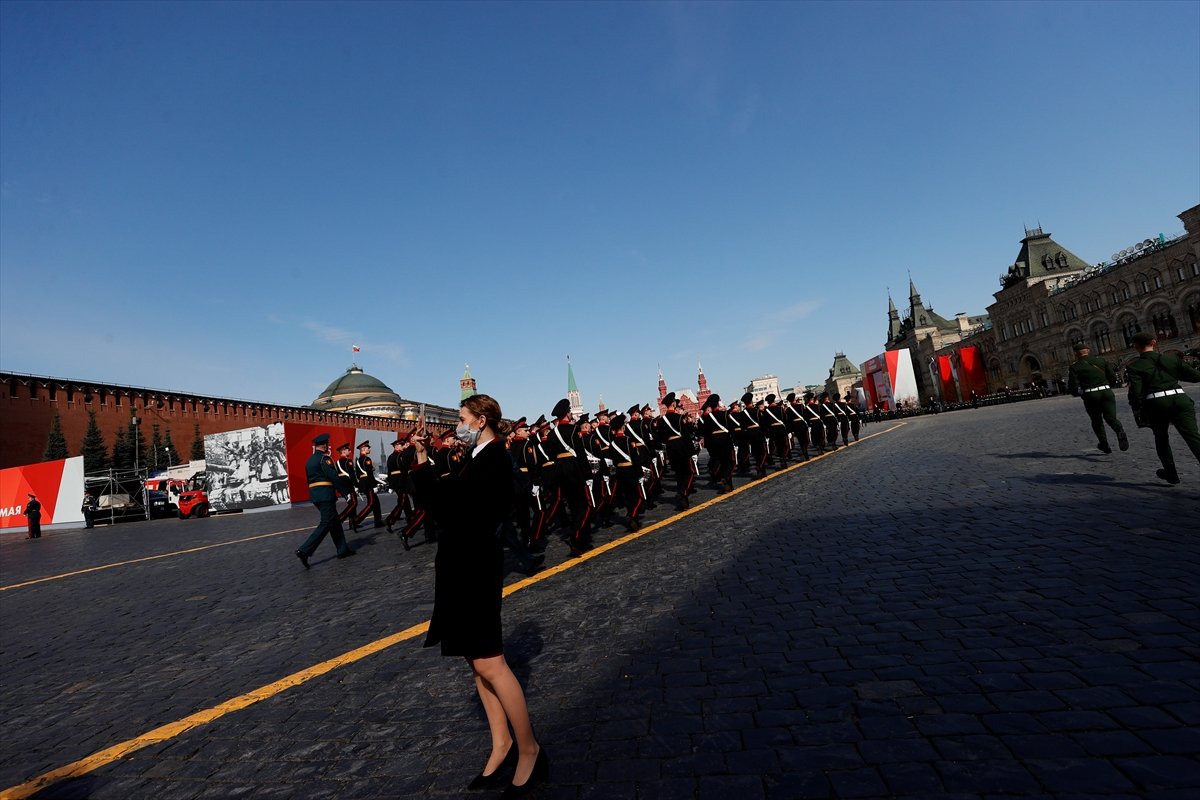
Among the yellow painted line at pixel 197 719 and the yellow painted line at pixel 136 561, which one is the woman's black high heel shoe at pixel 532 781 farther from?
the yellow painted line at pixel 136 561

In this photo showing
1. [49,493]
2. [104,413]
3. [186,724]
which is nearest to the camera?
[186,724]

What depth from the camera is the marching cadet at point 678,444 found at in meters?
11.1

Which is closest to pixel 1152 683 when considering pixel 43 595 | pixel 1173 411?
pixel 1173 411

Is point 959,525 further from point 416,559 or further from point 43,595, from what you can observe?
A: point 43,595

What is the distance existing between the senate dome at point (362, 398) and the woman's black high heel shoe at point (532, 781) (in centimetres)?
12123

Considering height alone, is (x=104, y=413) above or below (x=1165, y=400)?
above

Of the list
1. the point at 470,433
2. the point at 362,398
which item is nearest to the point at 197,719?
the point at 470,433

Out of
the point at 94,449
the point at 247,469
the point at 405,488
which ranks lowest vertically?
the point at 405,488

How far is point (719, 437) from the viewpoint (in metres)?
13.0

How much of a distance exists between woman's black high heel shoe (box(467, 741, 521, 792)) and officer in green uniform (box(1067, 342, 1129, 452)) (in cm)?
1093

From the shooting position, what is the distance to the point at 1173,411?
716 cm

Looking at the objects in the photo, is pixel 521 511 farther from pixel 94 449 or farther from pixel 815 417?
pixel 94 449

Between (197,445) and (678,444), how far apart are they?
264 ft

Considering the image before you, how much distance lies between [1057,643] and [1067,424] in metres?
17.5
